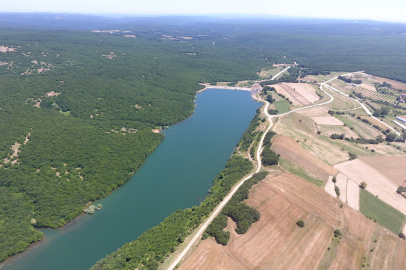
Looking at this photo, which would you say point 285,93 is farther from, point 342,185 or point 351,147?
point 342,185

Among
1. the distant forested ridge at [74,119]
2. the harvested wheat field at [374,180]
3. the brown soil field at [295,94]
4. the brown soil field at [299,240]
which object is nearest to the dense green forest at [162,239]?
the brown soil field at [299,240]

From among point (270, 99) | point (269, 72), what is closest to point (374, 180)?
point (270, 99)

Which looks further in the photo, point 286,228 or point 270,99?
point 270,99

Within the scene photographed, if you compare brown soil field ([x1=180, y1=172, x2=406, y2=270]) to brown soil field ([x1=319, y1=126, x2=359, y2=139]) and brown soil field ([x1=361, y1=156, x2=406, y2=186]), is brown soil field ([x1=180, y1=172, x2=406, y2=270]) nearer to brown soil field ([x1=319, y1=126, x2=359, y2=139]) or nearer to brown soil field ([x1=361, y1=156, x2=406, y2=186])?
brown soil field ([x1=361, y1=156, x2=406, y2=186])

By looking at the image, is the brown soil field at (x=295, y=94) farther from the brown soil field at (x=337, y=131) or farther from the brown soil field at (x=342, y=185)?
the brown soil field at (x=342, y=185)

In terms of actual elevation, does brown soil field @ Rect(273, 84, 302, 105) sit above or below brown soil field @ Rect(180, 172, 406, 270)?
above

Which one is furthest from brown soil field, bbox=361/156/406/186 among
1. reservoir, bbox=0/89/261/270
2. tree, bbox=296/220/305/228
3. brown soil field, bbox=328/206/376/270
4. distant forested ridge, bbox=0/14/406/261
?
distant forested ridge, bbox=0/14/406/261
